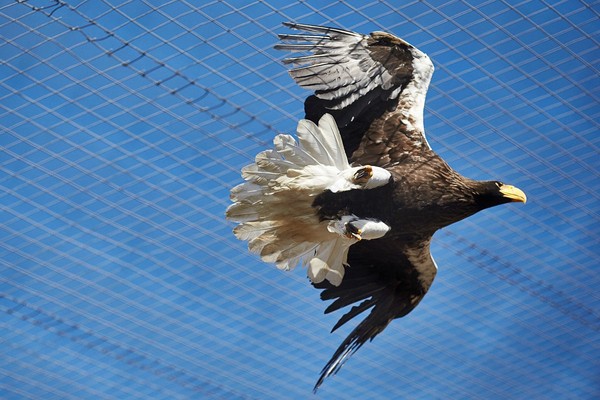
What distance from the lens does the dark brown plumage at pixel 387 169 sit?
2.92m

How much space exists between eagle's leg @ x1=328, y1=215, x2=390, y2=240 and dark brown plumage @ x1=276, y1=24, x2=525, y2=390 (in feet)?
0.08

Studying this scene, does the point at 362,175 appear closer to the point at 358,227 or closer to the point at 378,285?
the point at 358,227

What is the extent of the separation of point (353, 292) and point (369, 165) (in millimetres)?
435

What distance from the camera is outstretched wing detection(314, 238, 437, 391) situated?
10.4ft

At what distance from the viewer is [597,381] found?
453cm

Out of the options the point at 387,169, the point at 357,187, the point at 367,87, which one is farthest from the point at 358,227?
the point at 367,87

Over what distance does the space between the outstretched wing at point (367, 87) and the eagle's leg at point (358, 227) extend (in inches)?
9.3

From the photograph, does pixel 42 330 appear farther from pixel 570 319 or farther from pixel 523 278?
pixel 570 319

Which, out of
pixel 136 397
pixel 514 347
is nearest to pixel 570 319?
pixel 514 347

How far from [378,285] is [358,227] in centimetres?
47

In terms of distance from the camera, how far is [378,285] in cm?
326

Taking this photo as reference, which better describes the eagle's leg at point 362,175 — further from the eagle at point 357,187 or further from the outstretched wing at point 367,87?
the outstretched wing at point 367,87

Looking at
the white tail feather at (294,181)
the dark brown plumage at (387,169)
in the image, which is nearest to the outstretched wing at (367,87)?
the dark brown plumage at (387,169)

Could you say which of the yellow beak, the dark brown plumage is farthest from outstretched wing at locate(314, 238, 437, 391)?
the yellow beak
